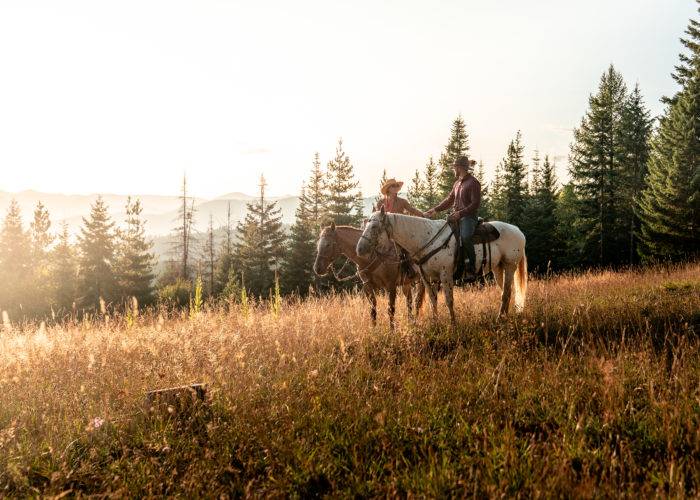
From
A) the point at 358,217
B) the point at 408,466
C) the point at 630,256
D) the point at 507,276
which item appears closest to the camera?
the point at 408,466

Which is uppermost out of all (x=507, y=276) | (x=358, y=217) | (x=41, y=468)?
(x=358, y=217)

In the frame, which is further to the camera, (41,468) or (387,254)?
(387,254)

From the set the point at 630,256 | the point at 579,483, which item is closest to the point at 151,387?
the point at 579,483

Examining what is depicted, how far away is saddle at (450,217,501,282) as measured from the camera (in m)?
7.93

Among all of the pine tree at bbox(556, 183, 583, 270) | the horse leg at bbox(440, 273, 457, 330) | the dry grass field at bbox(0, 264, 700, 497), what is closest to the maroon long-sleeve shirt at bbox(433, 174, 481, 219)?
the horse leg at bbox(440, 273, 457, 330)

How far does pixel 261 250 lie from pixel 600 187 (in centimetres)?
3229

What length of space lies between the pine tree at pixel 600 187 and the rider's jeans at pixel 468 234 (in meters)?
31.6

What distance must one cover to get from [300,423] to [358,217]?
33870 millimetres

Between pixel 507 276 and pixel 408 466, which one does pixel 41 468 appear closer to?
pixel 408 466

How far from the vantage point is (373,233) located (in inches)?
301

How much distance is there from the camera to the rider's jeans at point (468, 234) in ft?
25.9

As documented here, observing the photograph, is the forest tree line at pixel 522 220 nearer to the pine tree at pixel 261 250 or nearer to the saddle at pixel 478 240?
the pine tree at pixel 261 250

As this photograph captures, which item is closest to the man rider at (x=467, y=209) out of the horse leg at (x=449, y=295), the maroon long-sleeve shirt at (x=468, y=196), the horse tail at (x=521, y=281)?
the maroon long-sleeve shirt at (x=468, y=196)

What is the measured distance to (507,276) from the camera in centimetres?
860
